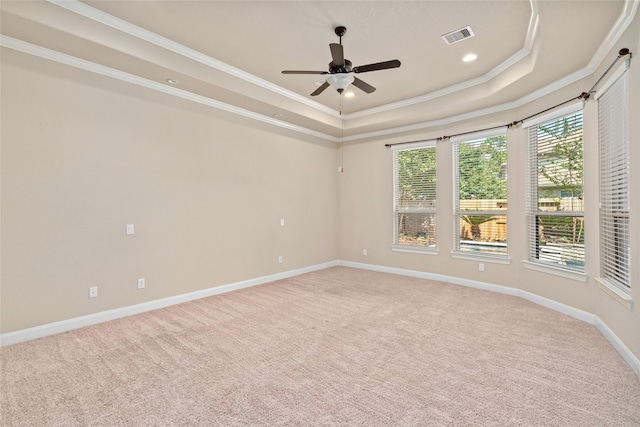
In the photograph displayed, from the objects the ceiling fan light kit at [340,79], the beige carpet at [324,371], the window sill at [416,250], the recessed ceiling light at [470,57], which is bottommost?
the beige carpet at [324,371]

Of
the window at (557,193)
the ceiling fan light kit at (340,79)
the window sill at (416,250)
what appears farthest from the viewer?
the window sill at (416,250)

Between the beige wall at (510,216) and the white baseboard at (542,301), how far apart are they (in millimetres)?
56

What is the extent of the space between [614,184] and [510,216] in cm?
177

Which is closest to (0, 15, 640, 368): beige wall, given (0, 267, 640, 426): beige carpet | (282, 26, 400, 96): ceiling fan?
(0, 267, 640, 426): beige carpet

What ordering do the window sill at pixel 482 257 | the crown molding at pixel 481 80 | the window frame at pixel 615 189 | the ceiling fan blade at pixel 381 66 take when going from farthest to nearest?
the window sill at pixel 482 257 < the crown molding at pixel 481 80 < the ceiling fan blade at pixel 381 66 < the window frame at pixel 615 189

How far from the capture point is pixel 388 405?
209cm

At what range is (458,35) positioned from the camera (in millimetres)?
3389

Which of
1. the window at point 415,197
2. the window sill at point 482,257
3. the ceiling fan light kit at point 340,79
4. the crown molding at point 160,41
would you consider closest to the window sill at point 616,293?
the window sill at point 482,257

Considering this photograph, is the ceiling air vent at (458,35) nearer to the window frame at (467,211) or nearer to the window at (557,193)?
the window at (557,193)

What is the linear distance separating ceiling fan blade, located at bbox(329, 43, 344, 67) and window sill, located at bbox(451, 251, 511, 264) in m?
3.76

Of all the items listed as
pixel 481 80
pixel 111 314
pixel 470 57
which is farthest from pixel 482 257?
pixel 111 314

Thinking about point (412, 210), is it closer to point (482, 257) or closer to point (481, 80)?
point (482, 257)

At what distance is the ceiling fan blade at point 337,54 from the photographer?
2801 millimetres

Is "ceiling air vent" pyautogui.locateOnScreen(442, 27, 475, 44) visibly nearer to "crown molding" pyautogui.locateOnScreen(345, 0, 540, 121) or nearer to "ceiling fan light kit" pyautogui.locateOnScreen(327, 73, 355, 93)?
"crown molding" pyautogui.locateOnScreen(345, 0, 540, 121)
